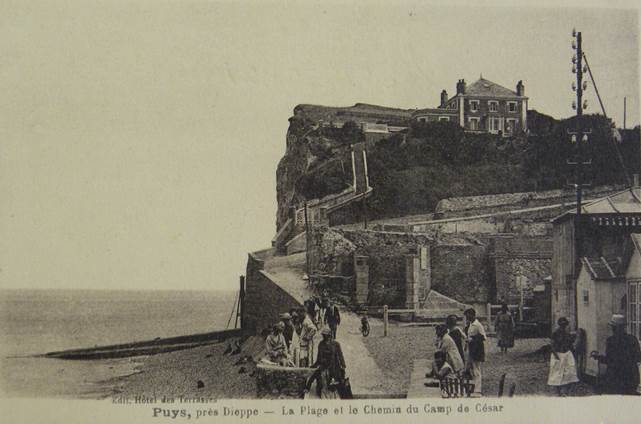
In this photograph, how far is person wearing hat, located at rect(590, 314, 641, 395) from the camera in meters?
8.43

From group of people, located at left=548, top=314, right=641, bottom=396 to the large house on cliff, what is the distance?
243 centimetres

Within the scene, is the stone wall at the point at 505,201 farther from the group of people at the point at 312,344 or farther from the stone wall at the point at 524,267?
the group of people at the point at 312,344

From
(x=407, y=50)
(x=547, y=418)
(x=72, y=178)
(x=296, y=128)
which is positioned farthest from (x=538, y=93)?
(x=72, y=178)

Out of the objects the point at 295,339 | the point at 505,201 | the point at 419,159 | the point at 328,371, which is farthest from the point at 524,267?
the point at 295,339

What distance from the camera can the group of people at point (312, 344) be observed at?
8289 millimetres

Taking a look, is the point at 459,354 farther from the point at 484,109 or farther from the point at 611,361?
the point at 484,109

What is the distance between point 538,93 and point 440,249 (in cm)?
205

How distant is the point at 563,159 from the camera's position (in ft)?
30.0

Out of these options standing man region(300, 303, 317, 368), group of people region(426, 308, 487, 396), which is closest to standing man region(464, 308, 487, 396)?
group of people region(426, 308, 487, 396)

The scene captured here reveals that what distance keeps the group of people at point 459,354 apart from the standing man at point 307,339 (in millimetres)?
1223

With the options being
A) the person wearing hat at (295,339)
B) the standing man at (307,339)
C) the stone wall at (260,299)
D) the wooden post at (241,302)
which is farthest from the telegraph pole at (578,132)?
the wooden post at (241,302)

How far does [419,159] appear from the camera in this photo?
371 inches

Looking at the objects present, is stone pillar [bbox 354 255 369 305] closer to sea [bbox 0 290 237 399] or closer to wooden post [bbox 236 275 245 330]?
wooden post [bbox 236 275 245 330]

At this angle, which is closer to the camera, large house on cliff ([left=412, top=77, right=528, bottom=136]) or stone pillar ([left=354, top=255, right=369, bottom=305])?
stone pillar ([left=354, top=255, right=369, bottom=305])
